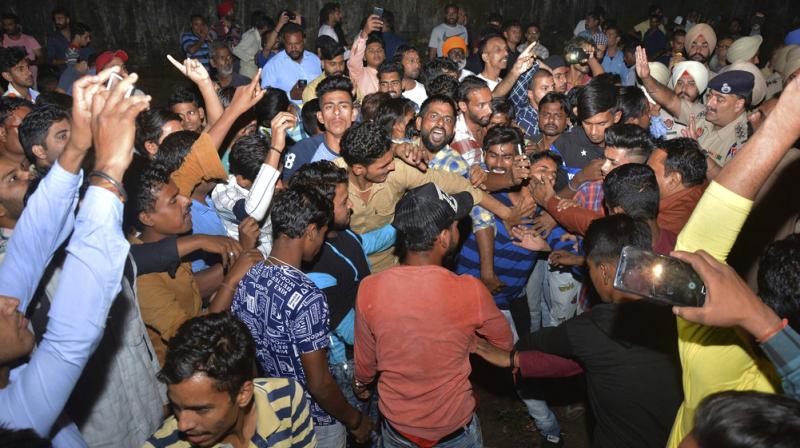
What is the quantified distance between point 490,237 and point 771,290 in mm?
2116

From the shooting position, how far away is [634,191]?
3078mm

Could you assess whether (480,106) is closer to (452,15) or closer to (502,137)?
(502,137)

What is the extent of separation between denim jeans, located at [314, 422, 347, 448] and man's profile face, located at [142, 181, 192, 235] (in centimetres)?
131

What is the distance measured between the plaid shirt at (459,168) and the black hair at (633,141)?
1088 millimetres

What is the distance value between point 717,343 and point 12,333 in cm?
210

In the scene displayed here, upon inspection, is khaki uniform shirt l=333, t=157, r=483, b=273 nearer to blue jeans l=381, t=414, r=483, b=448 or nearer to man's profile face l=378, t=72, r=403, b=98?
blue jeans l=381, t=414, r=483, b=448

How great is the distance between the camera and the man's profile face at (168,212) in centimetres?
283

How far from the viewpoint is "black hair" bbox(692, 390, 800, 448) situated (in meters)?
1.17

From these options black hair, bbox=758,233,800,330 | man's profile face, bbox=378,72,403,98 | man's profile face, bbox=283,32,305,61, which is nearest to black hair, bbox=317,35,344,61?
man's profile face, bbox=283,32,305,61

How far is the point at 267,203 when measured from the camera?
3260 millimetres

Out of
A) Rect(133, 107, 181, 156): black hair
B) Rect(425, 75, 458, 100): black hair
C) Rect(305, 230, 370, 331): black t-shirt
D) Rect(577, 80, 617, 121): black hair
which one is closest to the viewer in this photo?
Rect(305, 230, 370, 331): black t-shirt

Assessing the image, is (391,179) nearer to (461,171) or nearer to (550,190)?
(461,171)

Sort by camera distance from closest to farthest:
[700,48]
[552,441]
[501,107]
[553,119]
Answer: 1. [552,441]
2. [553,119]
3. [501,107]
4. [700,48]

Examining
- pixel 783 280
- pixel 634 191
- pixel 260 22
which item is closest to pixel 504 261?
pixel 634 191
